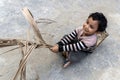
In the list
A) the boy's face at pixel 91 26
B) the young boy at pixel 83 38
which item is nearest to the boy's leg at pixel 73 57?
the young boy at pixel 83 38

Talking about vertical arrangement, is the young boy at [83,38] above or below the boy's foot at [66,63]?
above

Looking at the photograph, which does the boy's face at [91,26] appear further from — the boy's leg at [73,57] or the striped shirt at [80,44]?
the boy's leg at [73,57]

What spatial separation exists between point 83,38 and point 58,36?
333mm

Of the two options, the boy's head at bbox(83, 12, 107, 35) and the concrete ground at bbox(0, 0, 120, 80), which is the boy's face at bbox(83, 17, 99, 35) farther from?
the concrete ground at bbox(0, 0, 120, 80)

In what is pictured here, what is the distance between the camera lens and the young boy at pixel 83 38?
213cm

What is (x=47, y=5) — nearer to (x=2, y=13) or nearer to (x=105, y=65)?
(x=2, y=13)

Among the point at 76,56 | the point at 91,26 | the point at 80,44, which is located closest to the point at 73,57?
the point at 76,56

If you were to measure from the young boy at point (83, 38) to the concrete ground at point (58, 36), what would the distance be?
0.13 meters

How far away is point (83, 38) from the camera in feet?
7.30

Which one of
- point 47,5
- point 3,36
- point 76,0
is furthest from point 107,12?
point 3,36

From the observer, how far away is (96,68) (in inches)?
90.7

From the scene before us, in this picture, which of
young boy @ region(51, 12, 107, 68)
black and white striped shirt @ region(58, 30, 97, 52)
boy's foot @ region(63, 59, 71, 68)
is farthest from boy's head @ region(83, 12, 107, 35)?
boy's foot @ region(63, 59, 71, 68)

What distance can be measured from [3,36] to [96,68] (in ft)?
2.62

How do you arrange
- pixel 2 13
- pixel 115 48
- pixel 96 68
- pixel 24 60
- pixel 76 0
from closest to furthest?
pixel 24 60, pixel 96 68, pixel 115 48, pixel 2 13, pixel 76 0
